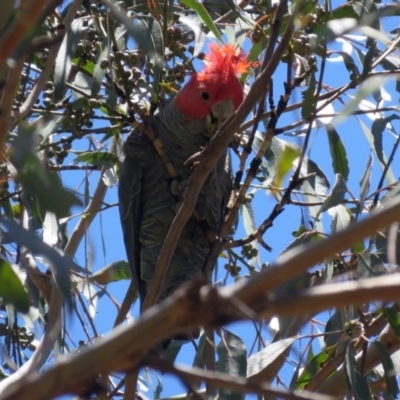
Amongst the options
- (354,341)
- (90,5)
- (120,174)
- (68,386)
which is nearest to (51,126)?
(90,5)

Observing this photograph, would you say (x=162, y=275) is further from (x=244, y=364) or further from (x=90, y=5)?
A: (x=90, y=5)

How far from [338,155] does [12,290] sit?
1493mm

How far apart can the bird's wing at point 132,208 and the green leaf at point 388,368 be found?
0.88 metres

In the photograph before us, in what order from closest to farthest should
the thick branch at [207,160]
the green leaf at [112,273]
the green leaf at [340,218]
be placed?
the thick branch at [207,160] → the green leaf at [340,218] → the green leaf at [112,273]

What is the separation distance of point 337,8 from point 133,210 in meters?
0.98

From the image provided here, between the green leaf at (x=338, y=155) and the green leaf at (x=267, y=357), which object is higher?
the green leaf at (x=338, y=155)

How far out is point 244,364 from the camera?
1.75 m

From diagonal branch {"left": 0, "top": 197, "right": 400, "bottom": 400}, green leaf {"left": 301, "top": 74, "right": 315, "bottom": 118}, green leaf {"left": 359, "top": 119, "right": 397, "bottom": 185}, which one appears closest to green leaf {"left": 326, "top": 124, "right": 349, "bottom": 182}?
green leaf {"left": 359, "top": 119, "right": 397, "bottom": 185}

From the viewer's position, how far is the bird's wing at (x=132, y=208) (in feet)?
8.20

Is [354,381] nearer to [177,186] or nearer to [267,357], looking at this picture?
[267,357]

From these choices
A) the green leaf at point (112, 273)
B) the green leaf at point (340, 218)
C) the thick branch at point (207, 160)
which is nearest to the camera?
the thick branch at point (207, 160)

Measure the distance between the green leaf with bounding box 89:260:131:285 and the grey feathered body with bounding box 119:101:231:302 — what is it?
0.04 m

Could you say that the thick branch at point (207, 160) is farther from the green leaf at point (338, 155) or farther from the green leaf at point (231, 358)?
the green leaf at point (338, 155)

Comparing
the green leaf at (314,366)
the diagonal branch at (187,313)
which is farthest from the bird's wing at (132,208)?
the diagonal branch at (187,313)
